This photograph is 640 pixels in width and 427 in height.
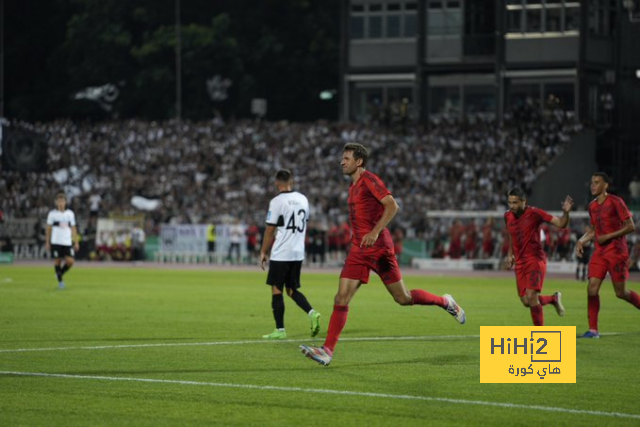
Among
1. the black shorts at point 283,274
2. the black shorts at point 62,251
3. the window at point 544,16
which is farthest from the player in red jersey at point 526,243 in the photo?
the window at point 544,16

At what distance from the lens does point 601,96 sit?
6103cm

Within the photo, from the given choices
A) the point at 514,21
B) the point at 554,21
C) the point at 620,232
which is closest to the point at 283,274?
the point at 620,232

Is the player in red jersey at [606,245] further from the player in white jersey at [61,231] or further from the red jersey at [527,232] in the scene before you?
the player in white jersey at [61,231]

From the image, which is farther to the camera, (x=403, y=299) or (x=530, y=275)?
(x=530, y=275)

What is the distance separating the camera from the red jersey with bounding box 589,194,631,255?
17516mm

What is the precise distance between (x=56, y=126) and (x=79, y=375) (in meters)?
52.3

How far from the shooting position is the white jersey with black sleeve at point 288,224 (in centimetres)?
1756

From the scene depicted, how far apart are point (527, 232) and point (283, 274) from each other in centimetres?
342

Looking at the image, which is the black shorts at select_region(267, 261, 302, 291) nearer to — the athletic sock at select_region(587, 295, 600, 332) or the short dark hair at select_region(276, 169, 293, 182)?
the short dark hair at select_region(276, 169, 293, 182)

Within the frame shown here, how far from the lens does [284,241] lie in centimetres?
1769

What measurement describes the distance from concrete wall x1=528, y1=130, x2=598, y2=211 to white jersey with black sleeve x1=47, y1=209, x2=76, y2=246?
84.8 ft

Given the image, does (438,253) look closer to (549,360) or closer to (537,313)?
(537,313)

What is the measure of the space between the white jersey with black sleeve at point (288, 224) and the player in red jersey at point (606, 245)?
153 inches

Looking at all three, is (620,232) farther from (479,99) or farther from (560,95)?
(479,99)
